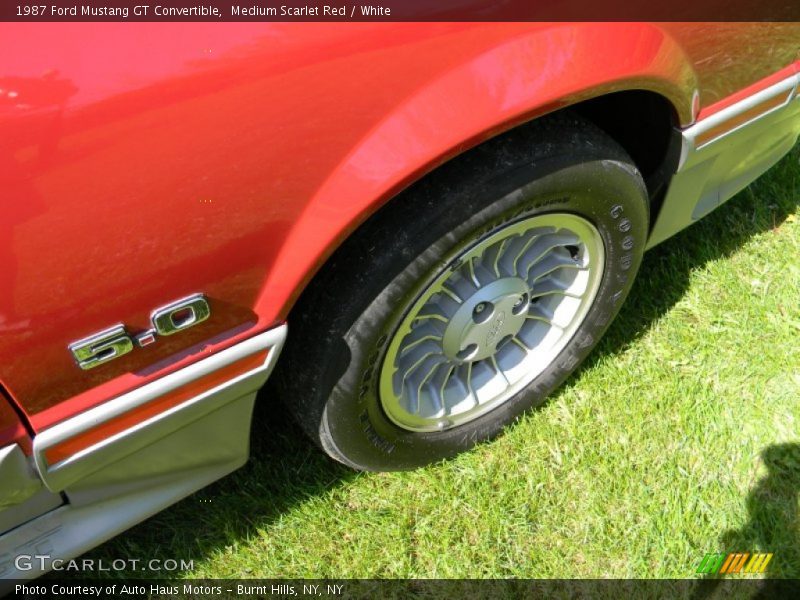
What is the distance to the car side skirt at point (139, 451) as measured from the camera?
4.64ft

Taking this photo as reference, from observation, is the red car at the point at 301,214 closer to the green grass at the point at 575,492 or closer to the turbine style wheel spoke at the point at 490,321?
the turbine style wheel spoke at the point at 490,321

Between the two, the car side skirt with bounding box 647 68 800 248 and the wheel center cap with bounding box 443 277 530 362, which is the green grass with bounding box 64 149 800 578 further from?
the car side skirt with bounding box 647 68 800 248

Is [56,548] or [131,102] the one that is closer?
[131,102]

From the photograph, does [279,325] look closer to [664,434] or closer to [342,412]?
[342,412]

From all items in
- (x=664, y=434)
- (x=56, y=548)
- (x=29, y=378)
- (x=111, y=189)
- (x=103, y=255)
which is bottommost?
(x=664, y=434)

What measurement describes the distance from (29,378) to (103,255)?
262 mm

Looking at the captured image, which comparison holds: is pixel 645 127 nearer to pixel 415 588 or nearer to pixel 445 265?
pixel 445 265

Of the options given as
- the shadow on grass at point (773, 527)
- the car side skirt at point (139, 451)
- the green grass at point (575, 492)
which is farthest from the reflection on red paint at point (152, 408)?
the shadow on grass at point (773, 527)

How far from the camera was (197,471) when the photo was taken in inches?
70.0

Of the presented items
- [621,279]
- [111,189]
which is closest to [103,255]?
[111,189]

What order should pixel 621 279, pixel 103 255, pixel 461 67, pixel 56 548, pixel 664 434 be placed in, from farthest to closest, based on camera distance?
1. pixel 664 434
2. pixel 621 279
3. pixel 56 548
4. pixel 461 67
5. pixel 103 255

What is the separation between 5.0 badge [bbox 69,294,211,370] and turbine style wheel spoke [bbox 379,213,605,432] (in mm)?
518

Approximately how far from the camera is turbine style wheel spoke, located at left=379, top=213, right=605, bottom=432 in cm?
187

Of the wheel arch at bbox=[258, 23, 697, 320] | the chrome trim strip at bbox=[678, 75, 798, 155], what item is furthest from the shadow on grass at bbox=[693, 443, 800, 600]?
the wheel arch at bbox=[258, 23, 697, 320]
